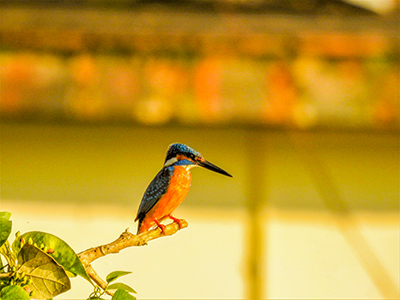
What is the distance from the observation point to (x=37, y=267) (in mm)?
379

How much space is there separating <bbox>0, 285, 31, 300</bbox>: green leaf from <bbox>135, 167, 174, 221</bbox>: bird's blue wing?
248 millimetres

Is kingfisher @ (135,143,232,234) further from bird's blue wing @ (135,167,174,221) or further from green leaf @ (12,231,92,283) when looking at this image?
green leaf @ (12,231,92,283)

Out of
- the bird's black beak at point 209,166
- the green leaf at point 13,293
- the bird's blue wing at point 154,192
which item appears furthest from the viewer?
the bird's blue wing at point 154,192

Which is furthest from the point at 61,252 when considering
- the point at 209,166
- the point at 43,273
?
the point at 209,166

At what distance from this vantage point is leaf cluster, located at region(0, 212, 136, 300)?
372 mm

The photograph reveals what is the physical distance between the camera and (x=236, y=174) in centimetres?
187

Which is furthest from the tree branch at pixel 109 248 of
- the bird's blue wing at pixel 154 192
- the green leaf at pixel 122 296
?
the bird's blue wing at pixel 154 192

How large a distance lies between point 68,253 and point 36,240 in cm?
3

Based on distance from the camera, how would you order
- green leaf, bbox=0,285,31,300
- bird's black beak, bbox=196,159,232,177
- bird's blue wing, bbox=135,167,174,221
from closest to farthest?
green leaf, bbox=0,285,31,300 → bird's black beak, bbox=196,159,232,177 → bird's blue wing, bbox=135,167,174,221

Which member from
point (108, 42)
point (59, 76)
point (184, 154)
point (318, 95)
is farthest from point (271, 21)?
point (184, 154)

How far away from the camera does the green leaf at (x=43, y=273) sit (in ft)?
1.22

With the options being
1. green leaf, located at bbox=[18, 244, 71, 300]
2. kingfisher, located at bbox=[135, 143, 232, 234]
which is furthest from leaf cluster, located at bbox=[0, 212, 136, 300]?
kingfisher, located at bbox=[135, 143, 232, 234]

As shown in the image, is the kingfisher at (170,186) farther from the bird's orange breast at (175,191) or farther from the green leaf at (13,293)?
the green leaf at (13,293)

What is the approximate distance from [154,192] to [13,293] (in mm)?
272
